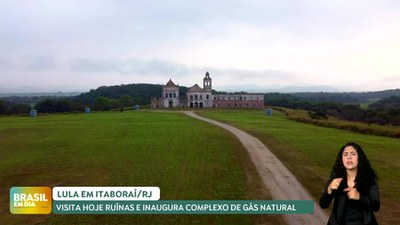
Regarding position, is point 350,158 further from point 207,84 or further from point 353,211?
point 207,84

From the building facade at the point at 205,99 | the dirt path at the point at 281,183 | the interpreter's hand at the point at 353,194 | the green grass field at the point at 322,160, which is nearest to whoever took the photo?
the interpreter's hand at the point at 353,194

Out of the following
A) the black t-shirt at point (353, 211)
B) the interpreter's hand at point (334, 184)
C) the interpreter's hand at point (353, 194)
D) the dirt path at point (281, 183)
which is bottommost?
the dirt path at point (281, 183)

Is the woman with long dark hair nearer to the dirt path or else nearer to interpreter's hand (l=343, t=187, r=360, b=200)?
interpreter's hand (l=343, t=187, r=360, b=200)

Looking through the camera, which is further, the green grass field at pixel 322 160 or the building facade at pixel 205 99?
the building facade at pixel 205 99

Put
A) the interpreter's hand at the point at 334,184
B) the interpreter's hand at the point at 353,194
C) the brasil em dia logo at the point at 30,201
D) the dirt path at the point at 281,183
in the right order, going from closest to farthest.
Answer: the interpreter's hand at the point at 353,194 → the interpreter's hand at the point at 334,184 → the dirt path at the point at 281,183 → the brasil em dia logo at the point at 30,201

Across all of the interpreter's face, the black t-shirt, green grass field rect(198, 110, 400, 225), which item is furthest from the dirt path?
the interpreter's face

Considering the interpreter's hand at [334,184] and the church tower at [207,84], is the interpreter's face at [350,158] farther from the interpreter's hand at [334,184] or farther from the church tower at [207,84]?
the church tower at [207,84]

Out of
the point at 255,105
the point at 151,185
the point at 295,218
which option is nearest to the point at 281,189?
the point at 295,218

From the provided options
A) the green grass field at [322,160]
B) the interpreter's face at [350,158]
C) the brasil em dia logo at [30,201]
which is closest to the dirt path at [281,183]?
the green grass field at [322,160]
